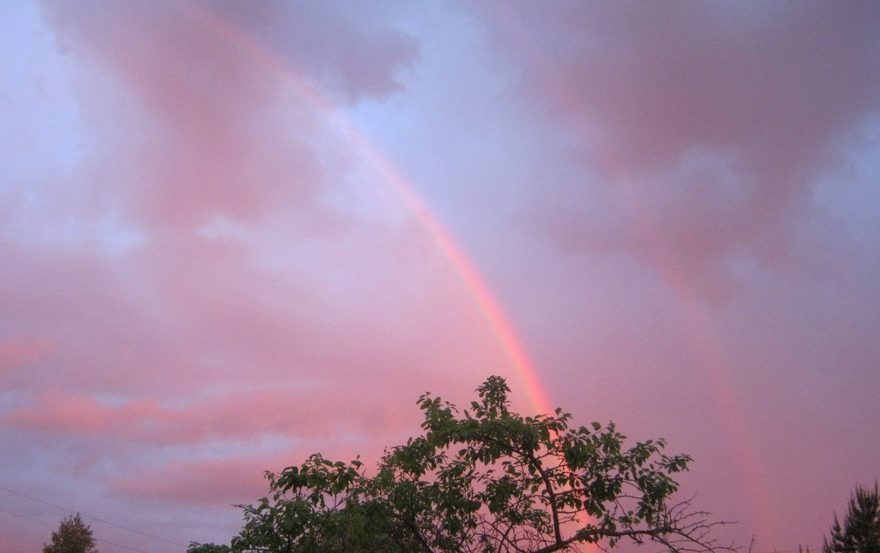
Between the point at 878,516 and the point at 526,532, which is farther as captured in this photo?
the point at 878,516

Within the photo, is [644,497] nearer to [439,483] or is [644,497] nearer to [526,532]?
[526,532]

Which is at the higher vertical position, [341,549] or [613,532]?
[613,532]

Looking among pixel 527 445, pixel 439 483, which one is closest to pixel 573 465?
pixel 527 445

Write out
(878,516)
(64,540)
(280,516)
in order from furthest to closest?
(64,540)
(878,516)
(280,516)

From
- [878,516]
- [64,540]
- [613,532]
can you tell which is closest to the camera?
[613,532]

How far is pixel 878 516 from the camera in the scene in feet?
167

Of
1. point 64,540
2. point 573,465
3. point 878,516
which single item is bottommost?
point 573,465

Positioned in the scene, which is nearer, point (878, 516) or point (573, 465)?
point (573, 465)

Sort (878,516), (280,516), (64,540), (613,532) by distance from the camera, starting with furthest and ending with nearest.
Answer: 1. (64,540)
2. (878,516)
3. (613,532)
4. (280,516)

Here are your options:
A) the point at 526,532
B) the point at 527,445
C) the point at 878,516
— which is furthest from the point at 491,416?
the point at 878,516

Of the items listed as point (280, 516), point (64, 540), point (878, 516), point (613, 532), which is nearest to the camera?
point (280, 516)

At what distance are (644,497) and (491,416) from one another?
2.58m

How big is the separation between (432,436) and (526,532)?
2171 mm

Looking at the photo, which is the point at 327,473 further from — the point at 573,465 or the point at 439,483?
the point at 573,465
